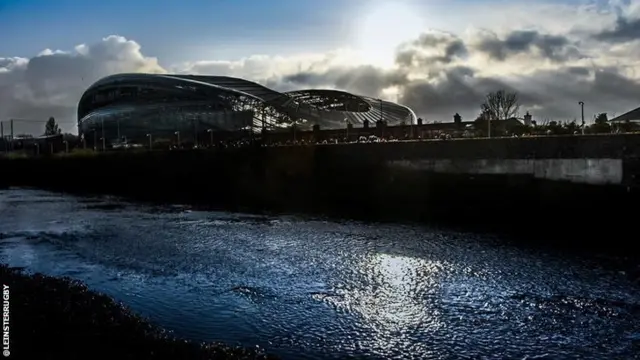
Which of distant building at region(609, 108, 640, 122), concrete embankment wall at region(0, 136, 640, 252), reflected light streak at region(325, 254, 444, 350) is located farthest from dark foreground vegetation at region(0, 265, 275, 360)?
distant building at region(609, 108, 640, 122)

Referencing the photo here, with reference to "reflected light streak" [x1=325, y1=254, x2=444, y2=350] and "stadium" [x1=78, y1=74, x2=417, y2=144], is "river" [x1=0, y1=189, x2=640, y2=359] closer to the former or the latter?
"reflected light streak" [x1=325, y1=254, x2=444, y2=350]

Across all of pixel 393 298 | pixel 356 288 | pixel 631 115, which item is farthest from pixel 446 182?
pixel 631 115

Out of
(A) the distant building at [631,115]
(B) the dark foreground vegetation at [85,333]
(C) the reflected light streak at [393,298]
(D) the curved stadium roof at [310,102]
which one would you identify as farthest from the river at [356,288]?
(D) the curved stadium roof at [310,102]

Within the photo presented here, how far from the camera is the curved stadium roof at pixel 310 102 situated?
103 metres

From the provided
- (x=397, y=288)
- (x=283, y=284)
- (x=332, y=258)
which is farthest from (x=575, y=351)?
(x=332, y=258)

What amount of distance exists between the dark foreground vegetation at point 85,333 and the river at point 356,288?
84 cm

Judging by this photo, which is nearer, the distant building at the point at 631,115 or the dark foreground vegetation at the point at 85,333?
the dark foreground vegetation at the point at 85,333

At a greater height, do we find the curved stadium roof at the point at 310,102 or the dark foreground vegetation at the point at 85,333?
the curved stadium roof at the point at 310,102

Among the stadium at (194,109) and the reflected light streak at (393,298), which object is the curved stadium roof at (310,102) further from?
the reflected light streak at (393,298)

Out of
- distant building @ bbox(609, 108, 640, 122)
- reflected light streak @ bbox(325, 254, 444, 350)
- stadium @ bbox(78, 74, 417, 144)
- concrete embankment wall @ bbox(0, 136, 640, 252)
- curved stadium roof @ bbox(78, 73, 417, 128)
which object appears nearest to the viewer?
reflected light streak @ bbox(325, 254, 444, 350)

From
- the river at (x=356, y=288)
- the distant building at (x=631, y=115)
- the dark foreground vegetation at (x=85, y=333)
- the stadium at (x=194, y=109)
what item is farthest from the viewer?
the stadium at (x=194, y=109)

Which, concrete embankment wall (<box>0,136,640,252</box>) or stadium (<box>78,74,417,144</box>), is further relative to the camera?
stadium (<box>78,74,417,144</box>)

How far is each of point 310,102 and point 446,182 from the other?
265 ft

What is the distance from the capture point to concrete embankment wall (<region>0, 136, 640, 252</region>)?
22.8m
